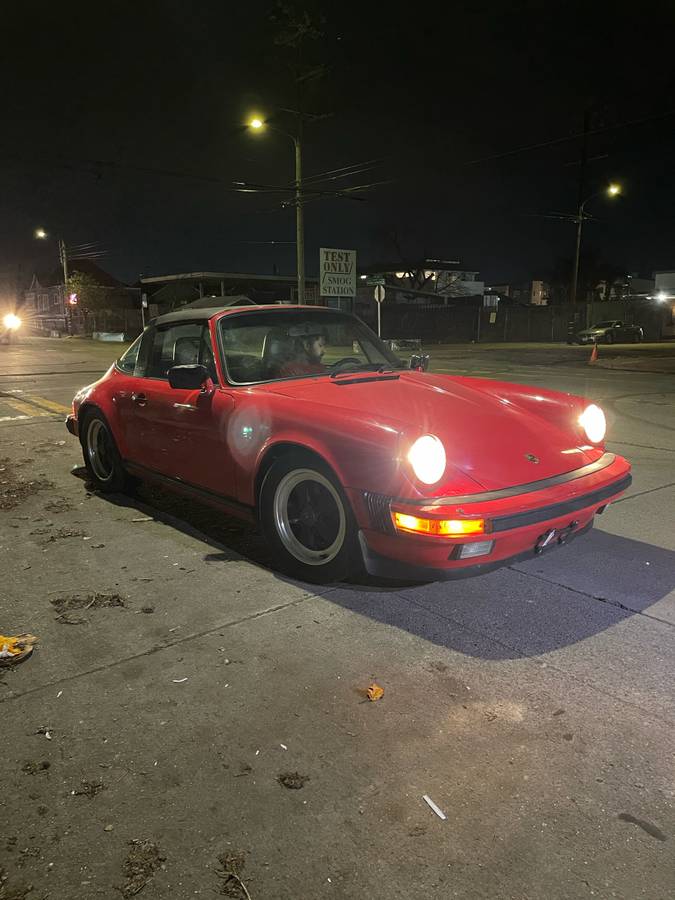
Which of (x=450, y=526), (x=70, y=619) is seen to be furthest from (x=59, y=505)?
(x=450, y=526)

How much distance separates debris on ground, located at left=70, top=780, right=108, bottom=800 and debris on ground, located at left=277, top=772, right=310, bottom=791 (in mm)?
544

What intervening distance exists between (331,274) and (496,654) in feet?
48.1

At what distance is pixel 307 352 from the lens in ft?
14.3

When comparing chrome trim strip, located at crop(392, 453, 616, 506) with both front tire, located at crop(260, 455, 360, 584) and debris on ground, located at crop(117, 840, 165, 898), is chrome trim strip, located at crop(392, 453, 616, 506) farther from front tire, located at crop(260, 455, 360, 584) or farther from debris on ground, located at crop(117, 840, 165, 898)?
debris on ground, located at crop(117, 840, 165, 898)

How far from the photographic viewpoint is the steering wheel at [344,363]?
4.23m

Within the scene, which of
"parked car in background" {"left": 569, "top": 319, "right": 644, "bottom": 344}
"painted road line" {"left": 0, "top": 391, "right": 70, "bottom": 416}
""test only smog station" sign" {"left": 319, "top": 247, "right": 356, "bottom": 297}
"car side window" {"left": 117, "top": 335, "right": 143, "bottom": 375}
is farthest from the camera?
"parked car in background" {"left": 569, "top": 319, "right": 644, "bottom": 344}

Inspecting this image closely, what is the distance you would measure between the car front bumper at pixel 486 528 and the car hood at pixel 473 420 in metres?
0.11

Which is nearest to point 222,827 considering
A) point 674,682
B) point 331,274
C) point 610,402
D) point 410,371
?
point 674,682

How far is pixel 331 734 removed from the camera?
2268mm

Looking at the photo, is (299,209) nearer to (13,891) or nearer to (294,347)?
(294,347)

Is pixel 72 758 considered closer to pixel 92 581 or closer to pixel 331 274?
pixel 92 581

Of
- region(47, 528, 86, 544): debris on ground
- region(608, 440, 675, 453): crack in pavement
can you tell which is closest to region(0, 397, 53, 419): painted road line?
region(47, 528, 86, 544): debris on ground

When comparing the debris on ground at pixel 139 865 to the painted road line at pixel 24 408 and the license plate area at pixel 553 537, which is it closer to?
the license plate area at pixel 553 537

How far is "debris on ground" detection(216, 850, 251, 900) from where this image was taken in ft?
5.36
